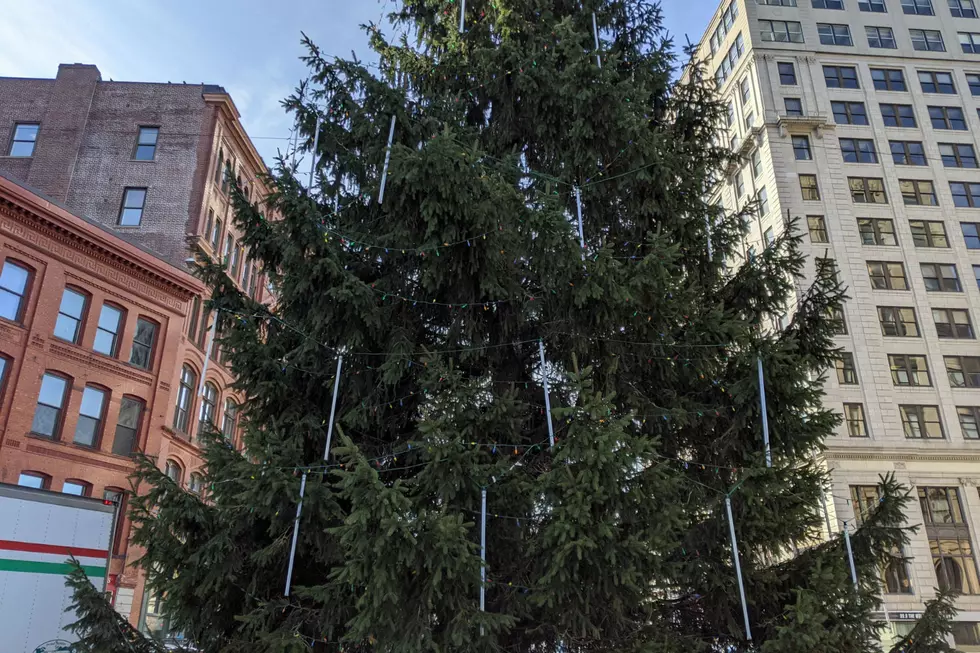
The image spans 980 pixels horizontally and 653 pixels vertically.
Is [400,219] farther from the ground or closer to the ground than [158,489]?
farther from the ground

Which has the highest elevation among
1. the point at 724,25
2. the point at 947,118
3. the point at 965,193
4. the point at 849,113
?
the point at 724,25

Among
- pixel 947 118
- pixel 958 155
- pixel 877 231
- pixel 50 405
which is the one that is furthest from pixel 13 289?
pixel 947 118

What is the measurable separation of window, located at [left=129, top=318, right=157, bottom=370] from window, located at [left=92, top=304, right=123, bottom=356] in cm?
75

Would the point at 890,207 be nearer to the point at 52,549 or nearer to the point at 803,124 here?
the point at 803,124

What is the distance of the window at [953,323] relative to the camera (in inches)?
1620

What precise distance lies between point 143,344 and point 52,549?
2057 cm

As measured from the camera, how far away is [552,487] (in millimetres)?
6738

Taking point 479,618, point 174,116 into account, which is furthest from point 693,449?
point 174,116

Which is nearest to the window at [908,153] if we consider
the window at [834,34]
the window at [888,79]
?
the window at [888,79]

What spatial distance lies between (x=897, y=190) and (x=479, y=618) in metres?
46.6

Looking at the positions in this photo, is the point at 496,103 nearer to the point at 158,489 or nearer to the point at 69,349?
the point at 158,489

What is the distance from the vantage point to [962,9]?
165ft

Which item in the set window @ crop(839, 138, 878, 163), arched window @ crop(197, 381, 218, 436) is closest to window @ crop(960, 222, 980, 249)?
window @ crop(839, 138, 878, 163)

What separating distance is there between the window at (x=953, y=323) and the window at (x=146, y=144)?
43.7 metres
